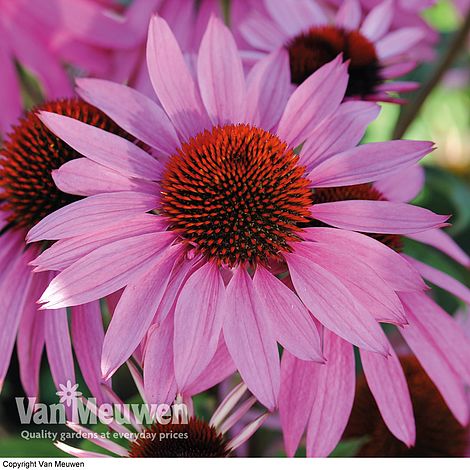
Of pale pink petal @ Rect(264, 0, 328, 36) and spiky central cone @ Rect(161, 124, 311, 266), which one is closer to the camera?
spiky central cone @ Rect(161, 124, 311, 266)

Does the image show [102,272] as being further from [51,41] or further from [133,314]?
[51,41]

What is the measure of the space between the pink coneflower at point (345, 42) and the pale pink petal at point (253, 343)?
0.21 meters

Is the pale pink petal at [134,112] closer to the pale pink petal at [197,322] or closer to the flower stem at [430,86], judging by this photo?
the pale pink petal at [197,322]

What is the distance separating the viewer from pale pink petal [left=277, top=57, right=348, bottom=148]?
50 cm

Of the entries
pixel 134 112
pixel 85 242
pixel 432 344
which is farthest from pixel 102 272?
pixel 432 344

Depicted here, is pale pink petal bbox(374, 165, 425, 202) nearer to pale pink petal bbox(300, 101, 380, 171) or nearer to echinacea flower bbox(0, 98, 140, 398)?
pale pink petal bbox(300, 101, 380, 171)

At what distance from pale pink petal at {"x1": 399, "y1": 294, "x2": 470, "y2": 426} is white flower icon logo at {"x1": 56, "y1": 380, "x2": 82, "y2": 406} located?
0.77 ft

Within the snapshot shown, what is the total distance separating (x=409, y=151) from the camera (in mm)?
475

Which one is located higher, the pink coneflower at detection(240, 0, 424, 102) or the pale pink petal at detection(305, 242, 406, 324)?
the pink coneflower at detection(240, 0, 424, 102)

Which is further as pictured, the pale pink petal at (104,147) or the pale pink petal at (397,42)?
the pale pink petal at (397,42)

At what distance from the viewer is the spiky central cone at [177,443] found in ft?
1.57

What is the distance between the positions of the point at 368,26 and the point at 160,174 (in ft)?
0.93

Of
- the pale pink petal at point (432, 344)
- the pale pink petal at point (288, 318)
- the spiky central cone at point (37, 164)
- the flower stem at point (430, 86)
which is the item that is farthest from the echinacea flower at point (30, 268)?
the flower stem at point (430, 86)

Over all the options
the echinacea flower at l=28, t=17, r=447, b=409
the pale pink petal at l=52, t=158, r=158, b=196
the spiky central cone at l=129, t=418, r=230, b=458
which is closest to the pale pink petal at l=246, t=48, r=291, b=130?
the echinacea flower at l=28, t=17, r=447, b=409
